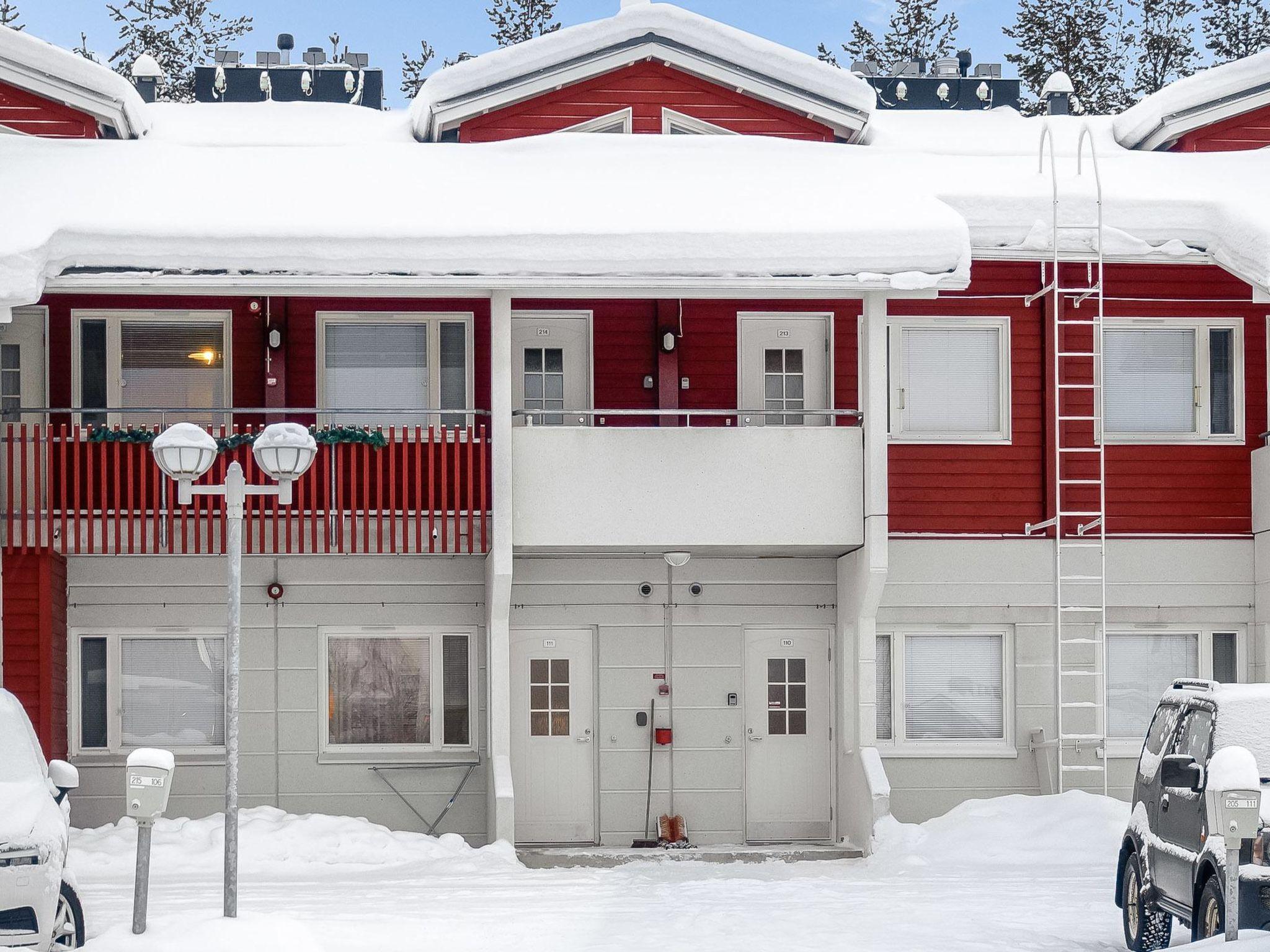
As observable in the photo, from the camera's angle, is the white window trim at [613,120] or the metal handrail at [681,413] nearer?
the metal handrail at [681,413]

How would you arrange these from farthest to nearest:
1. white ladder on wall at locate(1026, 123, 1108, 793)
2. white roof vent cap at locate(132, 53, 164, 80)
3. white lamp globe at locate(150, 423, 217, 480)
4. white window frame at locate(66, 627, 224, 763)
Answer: white roof vent cap at locate(132, 53, 164, 80) → white window frame at locate(66, 627, 224, 763) → white ladder on wall at locate(1026, 123, 1108, 793) → white lamp globe at locate(150, 423, 217, 480)

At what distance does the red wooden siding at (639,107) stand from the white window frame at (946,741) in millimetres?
6124

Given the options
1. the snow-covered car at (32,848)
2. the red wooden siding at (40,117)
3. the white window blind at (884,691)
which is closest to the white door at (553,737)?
the white window blind at (884,691)

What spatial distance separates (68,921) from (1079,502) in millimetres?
11521

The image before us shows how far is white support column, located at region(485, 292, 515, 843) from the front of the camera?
52.9 ft

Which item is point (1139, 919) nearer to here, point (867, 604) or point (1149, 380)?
point (867, 604)

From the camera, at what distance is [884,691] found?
1819 cm

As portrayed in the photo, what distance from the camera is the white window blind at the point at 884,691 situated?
715 inches

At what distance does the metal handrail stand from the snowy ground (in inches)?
158

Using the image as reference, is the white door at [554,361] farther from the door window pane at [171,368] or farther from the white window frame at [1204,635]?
the white window frame at [1204,635]

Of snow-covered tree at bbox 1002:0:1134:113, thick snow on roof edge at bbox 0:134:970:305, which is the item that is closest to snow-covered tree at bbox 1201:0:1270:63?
snow-covered tree at bbox 1002:0:1134:113

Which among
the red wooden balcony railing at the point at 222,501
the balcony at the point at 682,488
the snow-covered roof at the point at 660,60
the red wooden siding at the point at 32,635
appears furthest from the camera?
the snow-covered roof at the point at 660,60

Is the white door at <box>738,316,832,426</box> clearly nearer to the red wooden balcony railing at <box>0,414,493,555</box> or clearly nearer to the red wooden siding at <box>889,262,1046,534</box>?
the red wooden siding at <box>889,262,1046,534</box>

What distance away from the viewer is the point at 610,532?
16.4 m
